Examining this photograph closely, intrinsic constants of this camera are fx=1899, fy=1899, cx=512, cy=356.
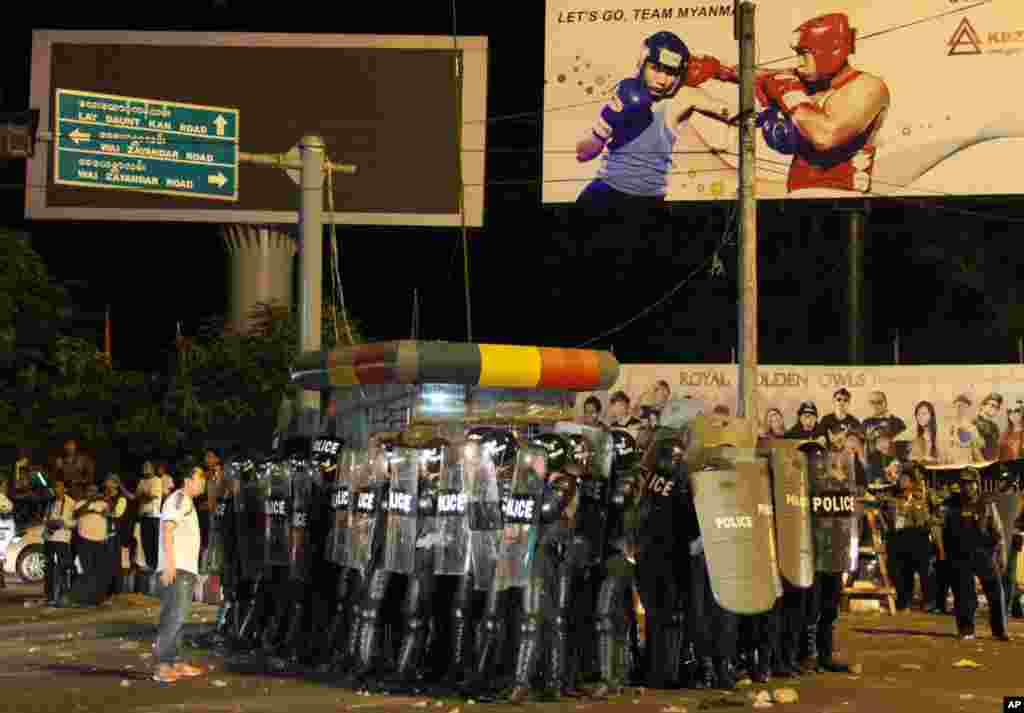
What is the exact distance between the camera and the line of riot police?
1424 cm

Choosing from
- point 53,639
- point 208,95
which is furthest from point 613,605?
point 208,95

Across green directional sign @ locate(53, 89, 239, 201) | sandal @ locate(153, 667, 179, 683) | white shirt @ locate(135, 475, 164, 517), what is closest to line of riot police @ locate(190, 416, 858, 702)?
sandal @ locate(153, 667, 179, 683)

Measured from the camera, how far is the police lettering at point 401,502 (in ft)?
48.2

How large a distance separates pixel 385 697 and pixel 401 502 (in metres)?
1.50

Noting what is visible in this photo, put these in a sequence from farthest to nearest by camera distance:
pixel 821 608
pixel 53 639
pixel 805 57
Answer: pixel 805 57
pixel 53 639
pixel 821 608

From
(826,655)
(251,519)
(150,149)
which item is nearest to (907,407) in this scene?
(150,149)

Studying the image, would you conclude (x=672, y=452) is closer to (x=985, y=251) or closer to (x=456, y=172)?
(x=456, y=172)

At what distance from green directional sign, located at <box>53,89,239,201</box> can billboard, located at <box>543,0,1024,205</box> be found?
792cm

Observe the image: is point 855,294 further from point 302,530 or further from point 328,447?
point 302,530

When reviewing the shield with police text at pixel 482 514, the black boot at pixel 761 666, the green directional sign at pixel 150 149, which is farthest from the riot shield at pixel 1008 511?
the green directional sign at pixel 150 149

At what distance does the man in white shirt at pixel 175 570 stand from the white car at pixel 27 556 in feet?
42.4

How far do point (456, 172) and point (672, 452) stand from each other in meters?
19.7

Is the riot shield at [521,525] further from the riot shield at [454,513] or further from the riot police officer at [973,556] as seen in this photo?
the riot police officer at [973,556]

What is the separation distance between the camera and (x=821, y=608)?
53.8 feet
